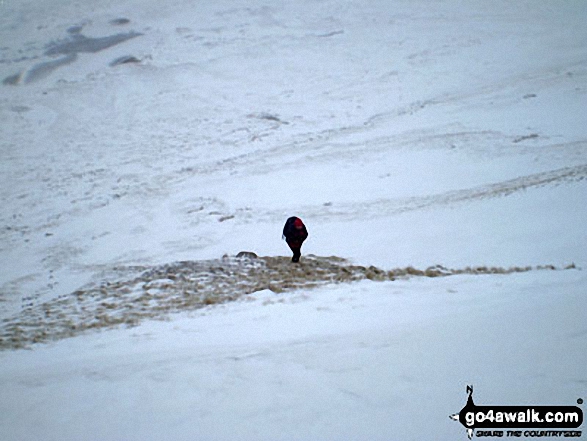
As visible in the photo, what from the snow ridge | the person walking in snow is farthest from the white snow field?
the person walking in snow

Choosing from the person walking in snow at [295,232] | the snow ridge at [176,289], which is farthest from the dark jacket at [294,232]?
the snow ridge at [176,289]

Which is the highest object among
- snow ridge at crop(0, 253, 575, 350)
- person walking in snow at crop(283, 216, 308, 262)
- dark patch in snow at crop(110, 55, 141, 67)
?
dark patch in snow at crop(110, 55, 141, 67)

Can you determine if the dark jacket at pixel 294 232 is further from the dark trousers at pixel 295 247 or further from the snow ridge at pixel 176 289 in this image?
the snow ridge at pixel 176 289

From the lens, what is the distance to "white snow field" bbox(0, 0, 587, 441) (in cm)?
319

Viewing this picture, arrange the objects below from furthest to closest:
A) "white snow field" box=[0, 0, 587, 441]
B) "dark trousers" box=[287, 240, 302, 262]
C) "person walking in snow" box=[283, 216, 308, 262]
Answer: "dark trousers" box=[287, 240, 302, 262] < "person walking in snow" box=[283, 216, 308, 262] < "white snow field" box=[0, 0, 587, 441]

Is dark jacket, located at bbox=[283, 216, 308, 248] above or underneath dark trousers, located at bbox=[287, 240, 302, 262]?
above

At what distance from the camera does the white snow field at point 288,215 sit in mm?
3189

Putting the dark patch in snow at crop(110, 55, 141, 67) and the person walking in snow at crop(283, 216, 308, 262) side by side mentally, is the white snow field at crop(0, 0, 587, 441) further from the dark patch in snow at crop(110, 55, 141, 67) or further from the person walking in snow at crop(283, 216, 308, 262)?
the person walking in snow at crop(283, 216, 308, 262)

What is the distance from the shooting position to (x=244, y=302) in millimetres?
5605

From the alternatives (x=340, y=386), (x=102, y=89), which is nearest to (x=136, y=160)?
(x=102, y=89)

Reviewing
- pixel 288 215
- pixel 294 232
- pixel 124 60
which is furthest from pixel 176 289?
pixel 124 60

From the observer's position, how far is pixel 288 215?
40.7 ft

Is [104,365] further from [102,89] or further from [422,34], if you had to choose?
[422,34]

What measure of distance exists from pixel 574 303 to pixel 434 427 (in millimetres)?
2370
